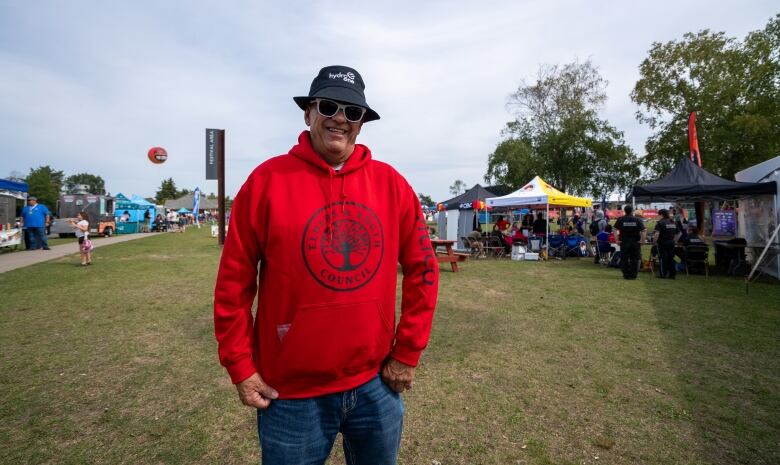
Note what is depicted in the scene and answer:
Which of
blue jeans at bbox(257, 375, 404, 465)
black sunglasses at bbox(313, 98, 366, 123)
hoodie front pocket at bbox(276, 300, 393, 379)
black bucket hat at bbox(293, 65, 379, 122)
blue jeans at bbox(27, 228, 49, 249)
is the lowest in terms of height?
blue jeans at bbox(257, 375, 404, 465)

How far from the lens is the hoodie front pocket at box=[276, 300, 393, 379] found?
56.7 inches

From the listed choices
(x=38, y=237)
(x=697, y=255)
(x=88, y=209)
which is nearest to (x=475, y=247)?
(x=697, y=255)

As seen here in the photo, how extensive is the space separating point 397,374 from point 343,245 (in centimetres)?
57

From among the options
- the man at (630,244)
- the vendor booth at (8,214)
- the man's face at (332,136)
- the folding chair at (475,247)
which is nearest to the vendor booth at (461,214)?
the folding chair at (475,247)

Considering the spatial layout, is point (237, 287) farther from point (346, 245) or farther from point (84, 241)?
point (84, 241)

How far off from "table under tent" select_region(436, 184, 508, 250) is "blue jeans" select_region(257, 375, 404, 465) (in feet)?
52.7

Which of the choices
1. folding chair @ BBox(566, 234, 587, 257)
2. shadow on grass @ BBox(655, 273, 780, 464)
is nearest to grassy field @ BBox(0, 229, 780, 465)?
shadow on grass @ BBox(655, 273, 780, 464)

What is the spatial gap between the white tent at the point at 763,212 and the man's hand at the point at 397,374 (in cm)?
1212

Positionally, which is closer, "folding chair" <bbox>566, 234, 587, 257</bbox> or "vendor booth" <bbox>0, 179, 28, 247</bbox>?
"vendor booth" <bbox>0, 179, 28, 247</bbox>

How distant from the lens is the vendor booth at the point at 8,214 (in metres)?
14.3

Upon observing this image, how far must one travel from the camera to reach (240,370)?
144 centimetres

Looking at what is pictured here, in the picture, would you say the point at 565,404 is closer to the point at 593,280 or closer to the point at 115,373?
the point at 115,373

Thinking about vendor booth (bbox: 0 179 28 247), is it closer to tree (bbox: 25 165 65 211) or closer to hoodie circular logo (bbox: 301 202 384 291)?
hoodie circular logo (bbox: 301 202 384 291)

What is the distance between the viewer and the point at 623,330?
5539mm
